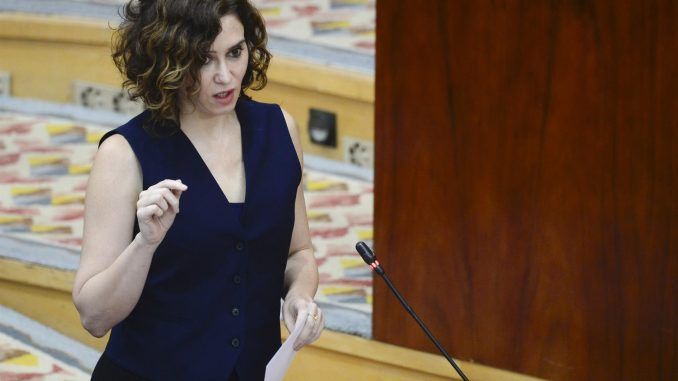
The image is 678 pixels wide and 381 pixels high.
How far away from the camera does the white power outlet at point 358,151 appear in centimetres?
346

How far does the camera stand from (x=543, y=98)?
213 cm

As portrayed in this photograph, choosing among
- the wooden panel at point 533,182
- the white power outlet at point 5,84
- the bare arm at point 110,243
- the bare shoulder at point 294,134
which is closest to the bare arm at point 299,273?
the bare shoulder at point 294,134

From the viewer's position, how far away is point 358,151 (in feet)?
11.4

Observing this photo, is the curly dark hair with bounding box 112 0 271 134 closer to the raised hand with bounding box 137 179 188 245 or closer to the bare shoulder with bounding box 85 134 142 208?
the bare shoulder with bounding box 85 134 142 208

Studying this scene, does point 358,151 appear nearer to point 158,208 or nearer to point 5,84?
point 5,84

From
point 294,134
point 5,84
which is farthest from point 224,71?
point 5,84

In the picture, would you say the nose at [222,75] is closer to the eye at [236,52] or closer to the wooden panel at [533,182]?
the eye at [236,52]

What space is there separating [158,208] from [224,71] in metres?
0.22

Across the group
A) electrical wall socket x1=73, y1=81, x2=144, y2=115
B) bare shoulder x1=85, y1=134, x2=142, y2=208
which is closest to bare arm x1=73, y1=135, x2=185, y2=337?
bare shoulder x1=85, y1=134, x2=142, y2=208

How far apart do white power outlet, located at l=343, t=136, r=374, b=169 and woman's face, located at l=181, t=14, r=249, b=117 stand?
1.99 m

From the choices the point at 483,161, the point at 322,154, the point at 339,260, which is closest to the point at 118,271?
the point at 483,161

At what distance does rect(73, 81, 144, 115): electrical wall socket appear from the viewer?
370 cm

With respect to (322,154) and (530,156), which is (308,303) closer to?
(530,156)

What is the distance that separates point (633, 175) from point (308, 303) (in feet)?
2.62
